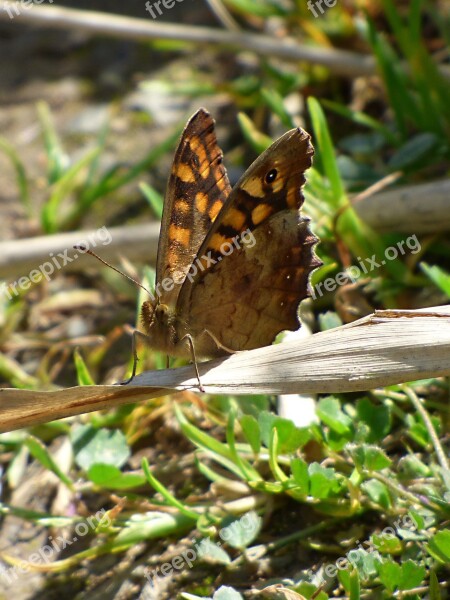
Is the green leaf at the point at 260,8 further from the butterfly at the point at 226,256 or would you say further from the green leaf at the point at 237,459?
the green leaf at the point at 237,459

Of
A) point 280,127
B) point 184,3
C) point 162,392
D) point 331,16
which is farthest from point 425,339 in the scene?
point 184,3

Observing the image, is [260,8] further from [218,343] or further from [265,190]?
[218,343]

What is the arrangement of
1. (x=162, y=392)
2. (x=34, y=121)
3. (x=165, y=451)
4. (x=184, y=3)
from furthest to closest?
(x=184, y=3) < (x=34, y=121) < (x=165, y=451) < (x=162, y=392)

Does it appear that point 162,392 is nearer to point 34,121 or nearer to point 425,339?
point 425,339

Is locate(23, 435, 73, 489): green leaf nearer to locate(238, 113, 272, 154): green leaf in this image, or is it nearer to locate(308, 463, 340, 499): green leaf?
locate(308, 463, 340, 499): green leaf

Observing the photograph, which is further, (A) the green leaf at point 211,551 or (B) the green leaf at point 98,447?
(B) the green leaf at point 98,447

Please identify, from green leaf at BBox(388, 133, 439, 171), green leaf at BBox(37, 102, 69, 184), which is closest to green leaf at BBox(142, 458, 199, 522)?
green leaf at BBox(388, 133, 439, 171)

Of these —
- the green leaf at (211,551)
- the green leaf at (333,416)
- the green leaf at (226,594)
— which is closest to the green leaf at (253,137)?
the green leaf at (333,416)
